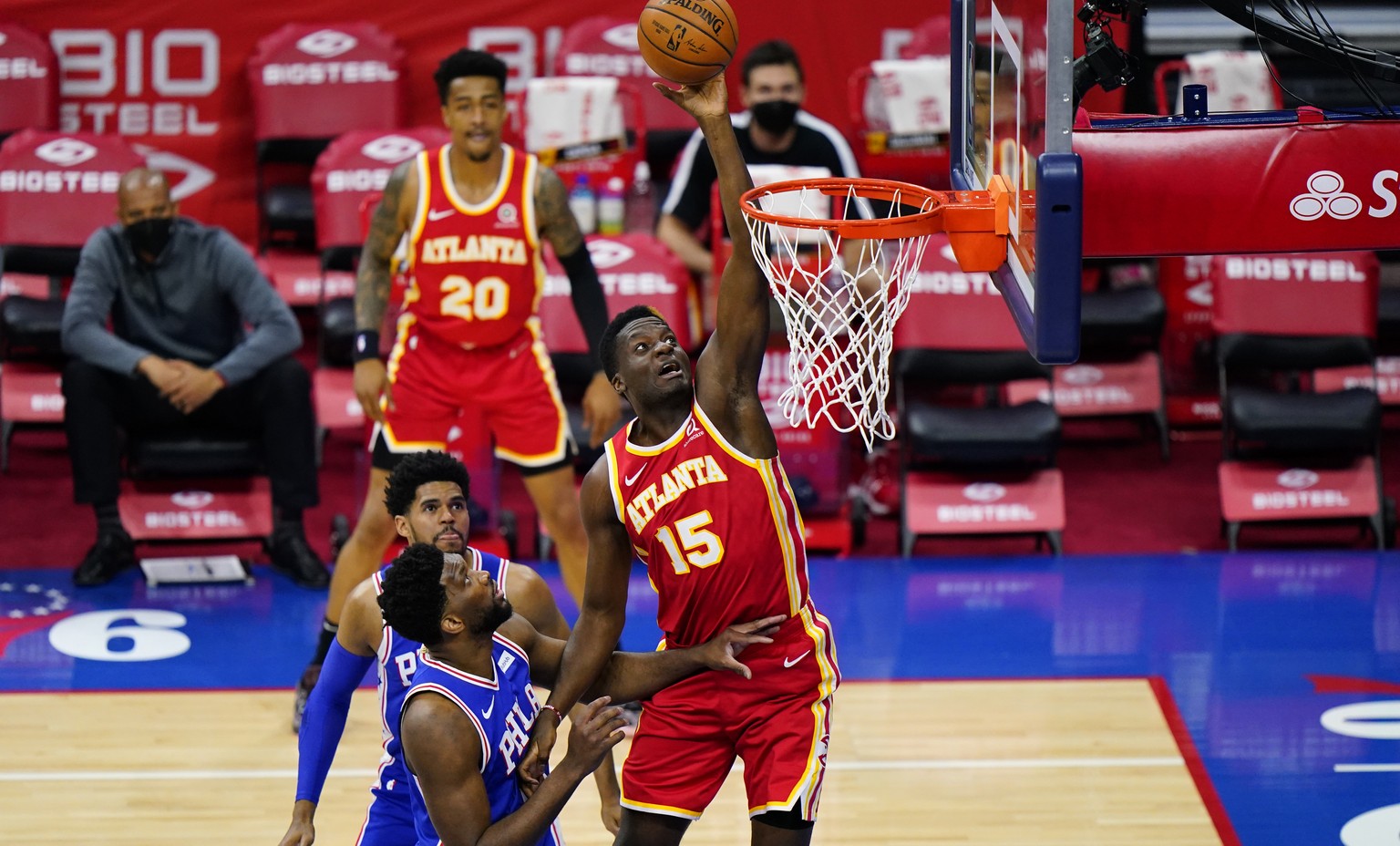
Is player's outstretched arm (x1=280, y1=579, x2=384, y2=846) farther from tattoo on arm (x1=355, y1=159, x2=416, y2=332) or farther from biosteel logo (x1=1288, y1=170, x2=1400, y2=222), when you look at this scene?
biosteel logo (x1=1288, y1=170, x2=1400, y2=222)

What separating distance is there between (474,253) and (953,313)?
8.72ft

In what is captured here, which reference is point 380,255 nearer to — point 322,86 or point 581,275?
point 581,275

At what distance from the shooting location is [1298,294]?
855 centimetres

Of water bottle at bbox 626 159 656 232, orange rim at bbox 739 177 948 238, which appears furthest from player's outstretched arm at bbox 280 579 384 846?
water bottle at bbox 626 159 656 232

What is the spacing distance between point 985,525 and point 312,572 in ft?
9.54

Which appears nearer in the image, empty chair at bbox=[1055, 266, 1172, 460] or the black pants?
the black pants

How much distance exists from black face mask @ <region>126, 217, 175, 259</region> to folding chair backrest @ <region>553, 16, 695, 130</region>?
2.82 metres

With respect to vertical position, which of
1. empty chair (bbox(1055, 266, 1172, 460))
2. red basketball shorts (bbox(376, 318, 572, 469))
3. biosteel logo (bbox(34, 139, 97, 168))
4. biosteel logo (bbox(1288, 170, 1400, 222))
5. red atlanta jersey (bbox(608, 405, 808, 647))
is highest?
biosteel logo (bbox(1288, 170, 1400, 222))

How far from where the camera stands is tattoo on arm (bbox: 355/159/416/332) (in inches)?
260

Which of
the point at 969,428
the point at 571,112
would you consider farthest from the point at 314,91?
the point at 969,428

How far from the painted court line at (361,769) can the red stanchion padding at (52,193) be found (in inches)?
156

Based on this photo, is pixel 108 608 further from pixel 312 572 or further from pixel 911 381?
pixel 911 381

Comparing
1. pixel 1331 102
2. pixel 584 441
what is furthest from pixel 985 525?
pixel 1331 102

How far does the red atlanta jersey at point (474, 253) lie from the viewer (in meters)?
6.58
